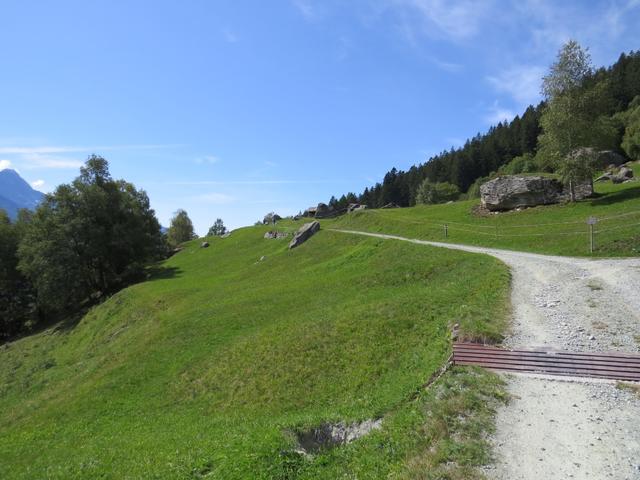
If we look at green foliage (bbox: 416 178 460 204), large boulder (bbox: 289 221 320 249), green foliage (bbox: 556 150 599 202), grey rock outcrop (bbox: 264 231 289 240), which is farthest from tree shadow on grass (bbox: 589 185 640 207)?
green foliage (bbox: 416 178 460 204)

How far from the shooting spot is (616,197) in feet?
124

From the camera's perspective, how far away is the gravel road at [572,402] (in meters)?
7.18

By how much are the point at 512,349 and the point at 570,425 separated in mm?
3979

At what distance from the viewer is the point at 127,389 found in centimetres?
2048

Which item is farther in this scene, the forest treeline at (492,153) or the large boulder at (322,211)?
the forest treeline at (492,153)

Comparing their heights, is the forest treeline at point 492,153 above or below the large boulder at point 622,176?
above

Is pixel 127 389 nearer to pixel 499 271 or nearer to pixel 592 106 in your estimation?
pixel 499 271

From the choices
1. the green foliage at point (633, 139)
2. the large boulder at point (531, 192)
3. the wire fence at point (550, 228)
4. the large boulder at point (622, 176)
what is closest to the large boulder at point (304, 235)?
the wire fence at point (550, 228)

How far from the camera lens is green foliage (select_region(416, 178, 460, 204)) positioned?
113m

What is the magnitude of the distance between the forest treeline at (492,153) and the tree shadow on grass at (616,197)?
67.8 m

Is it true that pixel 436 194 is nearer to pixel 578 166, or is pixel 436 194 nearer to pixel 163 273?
pixel 578 166

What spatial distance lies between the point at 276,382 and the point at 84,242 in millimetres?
51425

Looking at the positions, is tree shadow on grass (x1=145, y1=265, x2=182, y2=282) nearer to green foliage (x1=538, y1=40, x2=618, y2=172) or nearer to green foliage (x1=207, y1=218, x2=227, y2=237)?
green foliage (x1=538, y1=40, x2=618, y2=172)

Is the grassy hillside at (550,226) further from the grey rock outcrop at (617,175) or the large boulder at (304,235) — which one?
the grey rock outcrop at (617,175)
